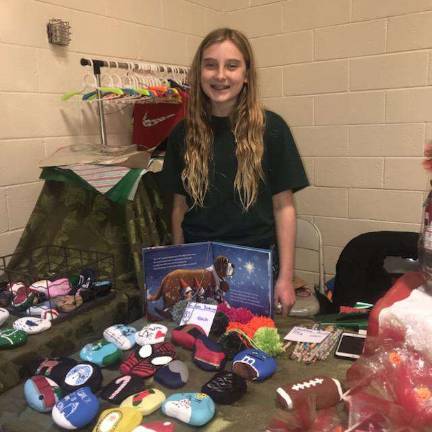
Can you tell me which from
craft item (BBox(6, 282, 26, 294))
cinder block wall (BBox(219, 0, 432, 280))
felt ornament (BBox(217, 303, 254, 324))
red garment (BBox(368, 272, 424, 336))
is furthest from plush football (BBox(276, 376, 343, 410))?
cinder block wall (BBox(219, 0, 432, 280))

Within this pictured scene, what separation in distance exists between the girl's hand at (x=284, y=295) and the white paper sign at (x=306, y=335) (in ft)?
0.75

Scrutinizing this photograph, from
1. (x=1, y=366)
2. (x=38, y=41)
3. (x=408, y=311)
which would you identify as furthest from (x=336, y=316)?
(x=38, y=41)

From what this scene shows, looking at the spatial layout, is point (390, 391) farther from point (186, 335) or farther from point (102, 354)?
point (102, 354)

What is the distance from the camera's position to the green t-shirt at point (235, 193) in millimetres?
1669

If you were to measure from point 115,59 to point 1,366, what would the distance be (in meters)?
1.61

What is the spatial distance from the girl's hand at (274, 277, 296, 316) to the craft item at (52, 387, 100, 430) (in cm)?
76

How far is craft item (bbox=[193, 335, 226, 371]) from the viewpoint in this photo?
1167mm

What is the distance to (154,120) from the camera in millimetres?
2219

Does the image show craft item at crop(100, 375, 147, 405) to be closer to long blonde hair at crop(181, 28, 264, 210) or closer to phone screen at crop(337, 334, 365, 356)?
phone screen at crop(337, 334, 365, 356)

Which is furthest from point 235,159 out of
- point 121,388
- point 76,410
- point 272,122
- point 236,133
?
point 76,410

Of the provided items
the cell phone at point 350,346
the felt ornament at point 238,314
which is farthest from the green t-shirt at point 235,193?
the cell phone at point 350,346

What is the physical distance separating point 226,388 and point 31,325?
61 cm

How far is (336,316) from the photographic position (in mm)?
1452

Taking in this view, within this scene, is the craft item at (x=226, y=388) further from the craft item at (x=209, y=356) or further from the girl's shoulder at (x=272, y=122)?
the girl's shoulder at (x=272, y=122)
